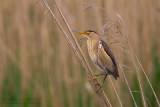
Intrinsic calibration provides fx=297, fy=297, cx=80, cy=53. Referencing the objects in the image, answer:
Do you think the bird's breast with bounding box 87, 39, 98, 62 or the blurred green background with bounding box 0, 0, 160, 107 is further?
the blurred green background with bounding box 0, 0, 160, 107

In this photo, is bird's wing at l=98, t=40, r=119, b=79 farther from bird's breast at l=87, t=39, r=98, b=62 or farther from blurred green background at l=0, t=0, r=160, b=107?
blurred green background at l=0, t=0, r=160, b=107

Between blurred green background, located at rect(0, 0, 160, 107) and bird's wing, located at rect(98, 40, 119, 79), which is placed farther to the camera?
blurred green background, located at rect(0, 0, 160, 107)

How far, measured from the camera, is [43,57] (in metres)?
3.15

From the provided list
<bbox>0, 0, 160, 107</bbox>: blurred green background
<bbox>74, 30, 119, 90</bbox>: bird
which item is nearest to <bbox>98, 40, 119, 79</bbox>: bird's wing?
<bbox>74, 30, 119, 90</bbox>: bird

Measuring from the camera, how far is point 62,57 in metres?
3.04

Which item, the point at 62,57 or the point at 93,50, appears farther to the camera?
the point at 62,57

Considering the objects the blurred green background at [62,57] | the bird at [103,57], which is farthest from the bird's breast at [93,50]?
the blurred green background at [62,57]

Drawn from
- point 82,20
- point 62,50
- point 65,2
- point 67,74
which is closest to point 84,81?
point 67,74

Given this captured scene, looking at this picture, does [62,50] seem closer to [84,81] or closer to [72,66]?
[72,66]

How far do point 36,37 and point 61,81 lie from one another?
73 cm

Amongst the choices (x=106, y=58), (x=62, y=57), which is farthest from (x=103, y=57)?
(x=62, y=57)

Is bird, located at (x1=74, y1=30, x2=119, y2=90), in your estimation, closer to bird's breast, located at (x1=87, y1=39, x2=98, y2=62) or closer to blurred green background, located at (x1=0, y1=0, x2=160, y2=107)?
bird's breast, located at (x1=87, y1=39, x2=98, y2=62)

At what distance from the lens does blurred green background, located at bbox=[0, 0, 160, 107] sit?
289 cm

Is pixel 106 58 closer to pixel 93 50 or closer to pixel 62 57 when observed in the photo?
pixel 93 50
